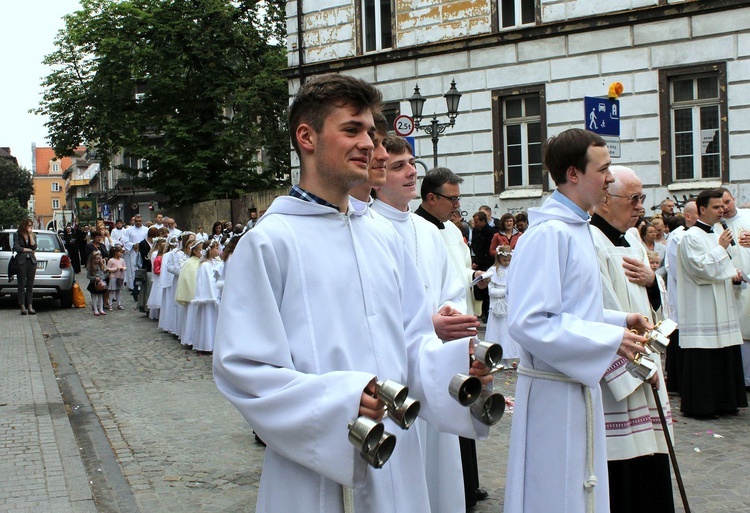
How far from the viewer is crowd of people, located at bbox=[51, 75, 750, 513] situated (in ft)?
8.86

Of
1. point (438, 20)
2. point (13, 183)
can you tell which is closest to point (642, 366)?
point (438, 20)

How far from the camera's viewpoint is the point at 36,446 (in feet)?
25.5

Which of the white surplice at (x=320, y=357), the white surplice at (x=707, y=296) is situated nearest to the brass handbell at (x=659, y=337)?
the white surplice at (x=320, y=357)

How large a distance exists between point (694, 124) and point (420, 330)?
16.6m

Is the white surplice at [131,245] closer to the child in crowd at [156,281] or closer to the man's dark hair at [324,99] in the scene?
the child in crowd at [156,281]

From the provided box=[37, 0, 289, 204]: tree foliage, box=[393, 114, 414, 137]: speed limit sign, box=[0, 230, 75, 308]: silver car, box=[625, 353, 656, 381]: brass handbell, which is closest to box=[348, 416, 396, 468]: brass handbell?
box=[625, 353, 656, 381]: brass handbell

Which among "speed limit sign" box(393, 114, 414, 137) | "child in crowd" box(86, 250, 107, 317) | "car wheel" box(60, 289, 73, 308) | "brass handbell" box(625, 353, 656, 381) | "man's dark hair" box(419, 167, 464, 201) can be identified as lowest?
"car wheel" box(60, 289, 73, 308)

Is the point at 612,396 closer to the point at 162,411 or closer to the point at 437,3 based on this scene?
the point at 162,411

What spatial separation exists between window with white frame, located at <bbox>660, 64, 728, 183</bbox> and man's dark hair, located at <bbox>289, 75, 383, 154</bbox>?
16.3 meters

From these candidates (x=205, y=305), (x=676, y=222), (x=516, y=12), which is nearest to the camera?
(x=676, y=222)

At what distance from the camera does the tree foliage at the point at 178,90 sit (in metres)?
35.0

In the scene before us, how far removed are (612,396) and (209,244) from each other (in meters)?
11.0

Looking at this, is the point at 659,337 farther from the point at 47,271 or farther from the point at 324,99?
the point at 47,271

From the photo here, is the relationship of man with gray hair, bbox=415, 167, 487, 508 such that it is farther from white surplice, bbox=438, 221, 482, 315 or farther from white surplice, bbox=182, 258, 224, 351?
white surplice, bbox=182, 258, 224, 351
